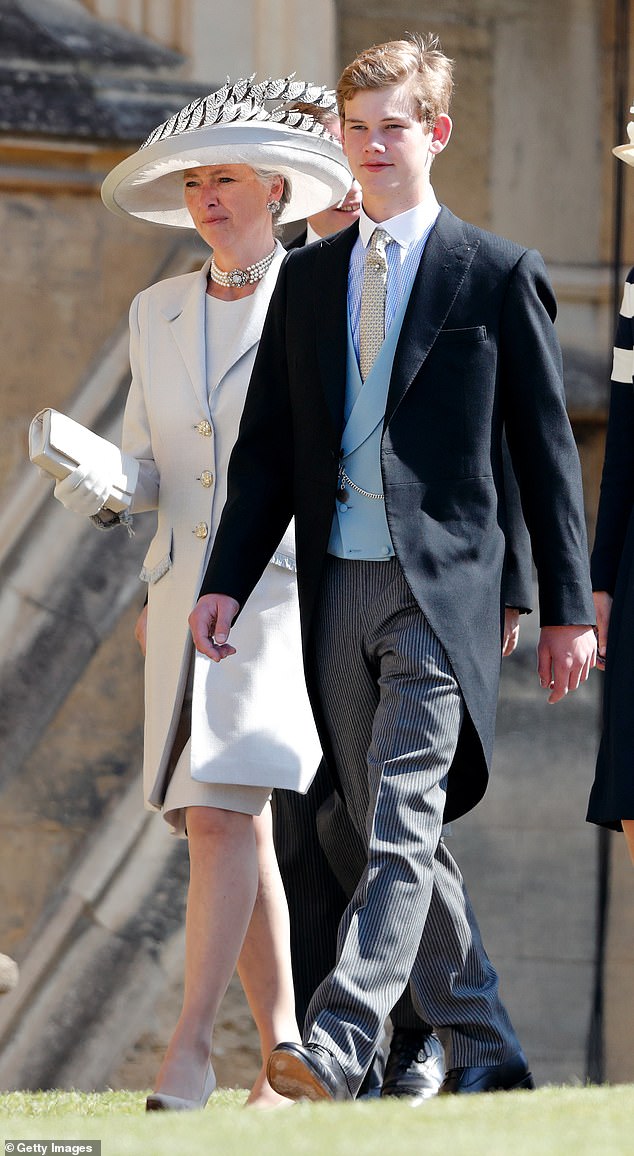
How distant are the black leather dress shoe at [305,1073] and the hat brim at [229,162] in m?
1.90

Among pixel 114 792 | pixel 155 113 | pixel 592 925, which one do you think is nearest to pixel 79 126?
pixel 155 113

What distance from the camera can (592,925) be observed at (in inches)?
246

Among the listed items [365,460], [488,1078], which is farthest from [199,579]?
[488,1078]

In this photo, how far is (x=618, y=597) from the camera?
3871mm

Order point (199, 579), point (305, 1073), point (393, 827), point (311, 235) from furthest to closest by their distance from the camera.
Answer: point (311, 235)
point (199, 579)
point (393, 827)
point (305, 1073)

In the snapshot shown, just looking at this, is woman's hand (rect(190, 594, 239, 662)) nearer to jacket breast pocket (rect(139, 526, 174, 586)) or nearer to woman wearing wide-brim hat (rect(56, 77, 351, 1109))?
woman wearing wide-brim hat (rect(56, 77, 351, 1109))

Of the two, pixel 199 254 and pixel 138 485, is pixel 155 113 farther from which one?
pixel 138 485

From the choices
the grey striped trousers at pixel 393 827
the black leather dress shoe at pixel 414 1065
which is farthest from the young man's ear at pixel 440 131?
the black leather dress shoe at pixel 414 1065

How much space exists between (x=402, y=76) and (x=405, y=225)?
0.27 meters

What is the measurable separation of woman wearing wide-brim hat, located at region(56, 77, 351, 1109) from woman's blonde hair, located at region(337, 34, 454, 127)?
473 mm

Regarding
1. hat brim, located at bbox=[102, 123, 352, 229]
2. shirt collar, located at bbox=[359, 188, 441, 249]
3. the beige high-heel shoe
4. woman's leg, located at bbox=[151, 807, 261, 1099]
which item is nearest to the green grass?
the beige high-heel shoe

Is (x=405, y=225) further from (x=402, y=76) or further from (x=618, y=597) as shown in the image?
(x=618, y=597)

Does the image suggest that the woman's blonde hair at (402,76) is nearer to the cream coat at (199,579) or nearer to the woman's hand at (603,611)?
the cream coat at (199,579)

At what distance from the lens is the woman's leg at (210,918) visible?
3.68 m
